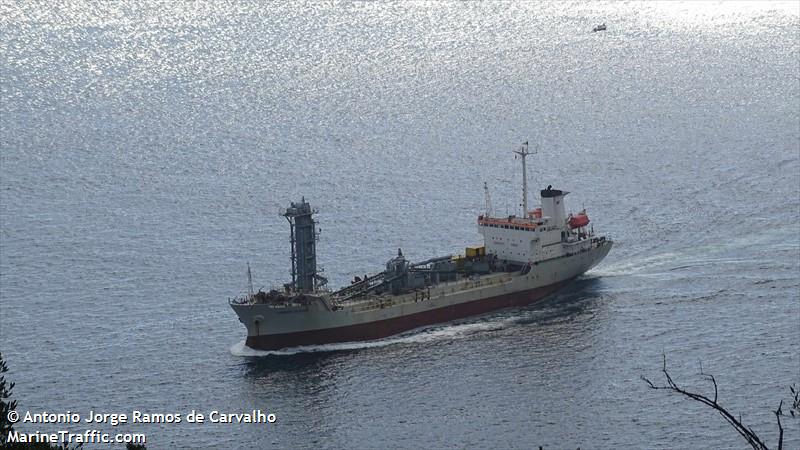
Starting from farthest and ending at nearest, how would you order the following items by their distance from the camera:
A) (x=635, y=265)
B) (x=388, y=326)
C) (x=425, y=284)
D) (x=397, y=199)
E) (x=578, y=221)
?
(x=397, y=199), (x=578, y=221), (x=635, y=265), (x=425, y=284), (x=388, y=326)

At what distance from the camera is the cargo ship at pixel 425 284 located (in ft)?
296

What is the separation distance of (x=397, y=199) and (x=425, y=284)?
20386 mm

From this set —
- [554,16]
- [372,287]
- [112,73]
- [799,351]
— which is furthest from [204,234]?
[554,16]

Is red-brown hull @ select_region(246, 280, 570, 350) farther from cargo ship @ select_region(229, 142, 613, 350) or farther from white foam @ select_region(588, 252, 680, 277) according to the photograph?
white foam @ select_region(588, 252, 680, 277)

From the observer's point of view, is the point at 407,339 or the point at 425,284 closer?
the point at 407,339

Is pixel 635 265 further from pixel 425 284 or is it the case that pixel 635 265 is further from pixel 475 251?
pixel 425 284

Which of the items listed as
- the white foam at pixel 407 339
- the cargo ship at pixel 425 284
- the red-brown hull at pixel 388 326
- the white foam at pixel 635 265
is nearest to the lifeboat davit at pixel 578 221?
the cargo ship at pixel 425 284

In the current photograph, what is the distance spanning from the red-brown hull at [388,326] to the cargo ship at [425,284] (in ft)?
0.19

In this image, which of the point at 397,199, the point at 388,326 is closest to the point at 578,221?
the point at 397,199

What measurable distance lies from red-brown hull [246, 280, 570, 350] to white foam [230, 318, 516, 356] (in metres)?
0.38

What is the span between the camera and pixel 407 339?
301 feet

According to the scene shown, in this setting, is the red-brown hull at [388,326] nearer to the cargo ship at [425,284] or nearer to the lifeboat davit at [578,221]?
the cargo ship at [425,284]

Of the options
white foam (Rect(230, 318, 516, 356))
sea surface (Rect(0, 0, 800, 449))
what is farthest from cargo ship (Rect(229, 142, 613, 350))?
sea surface (Rect(0, 0, 800, 449))

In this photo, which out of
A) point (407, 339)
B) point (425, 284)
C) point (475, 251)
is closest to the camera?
point (407, 339)
